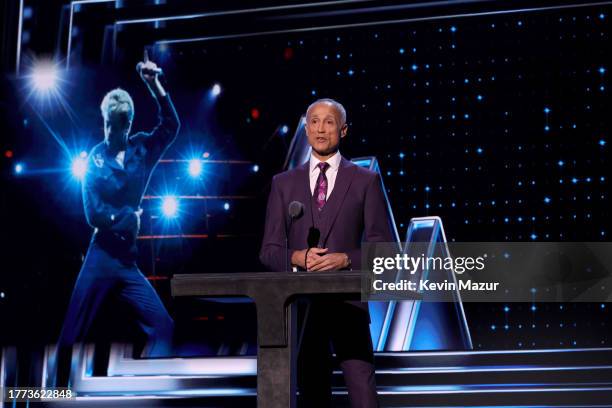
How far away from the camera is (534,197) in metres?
4.27

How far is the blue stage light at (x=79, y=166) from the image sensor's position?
4.91 metres

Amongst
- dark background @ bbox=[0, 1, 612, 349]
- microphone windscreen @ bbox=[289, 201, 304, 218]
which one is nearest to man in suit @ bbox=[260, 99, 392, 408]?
microphone windscreen @ bbox=[289, 201, 304, 218]

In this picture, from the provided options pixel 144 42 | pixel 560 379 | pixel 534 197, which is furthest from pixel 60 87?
pixel 560 379

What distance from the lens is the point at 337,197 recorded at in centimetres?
266

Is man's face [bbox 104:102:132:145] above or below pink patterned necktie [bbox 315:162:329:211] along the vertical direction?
above

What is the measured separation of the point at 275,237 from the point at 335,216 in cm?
23

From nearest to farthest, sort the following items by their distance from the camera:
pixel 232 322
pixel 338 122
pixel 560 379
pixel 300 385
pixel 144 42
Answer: pixel 300 385, pixel 338 122, pixel 560 379, pixel 232 322, pixel 144 42

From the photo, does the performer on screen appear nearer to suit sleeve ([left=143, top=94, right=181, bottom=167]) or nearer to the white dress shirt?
suit sleeve ([left=143, top=94, right=181, bottom=167])

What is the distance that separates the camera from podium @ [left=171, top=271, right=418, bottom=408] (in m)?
2.03

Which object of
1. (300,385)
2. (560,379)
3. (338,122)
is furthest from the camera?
(560,379)

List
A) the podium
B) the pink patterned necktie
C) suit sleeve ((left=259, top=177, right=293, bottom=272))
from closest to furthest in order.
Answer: the podium → suit sleeve ((left=259, top=177, right=293, bottom=272)) → the pink patterned necktie

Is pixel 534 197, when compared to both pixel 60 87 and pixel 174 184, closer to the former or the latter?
pixel 174 184

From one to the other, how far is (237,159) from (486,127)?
1497mm


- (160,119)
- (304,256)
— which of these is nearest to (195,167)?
(160,119)
